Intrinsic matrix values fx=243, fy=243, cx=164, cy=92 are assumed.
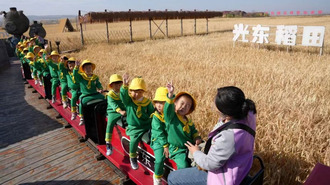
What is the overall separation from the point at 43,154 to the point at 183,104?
10.4 feet

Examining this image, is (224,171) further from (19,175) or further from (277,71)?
(277,71)

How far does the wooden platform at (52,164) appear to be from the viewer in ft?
12.3

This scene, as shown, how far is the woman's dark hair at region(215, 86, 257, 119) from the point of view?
5.92 feet

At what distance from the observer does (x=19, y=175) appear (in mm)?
3865

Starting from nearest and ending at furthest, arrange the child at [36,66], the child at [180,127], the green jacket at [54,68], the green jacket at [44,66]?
the child at [180,127]
the green jacket at [54,68]
the green jacket at [44,66]
the child at [36,66]

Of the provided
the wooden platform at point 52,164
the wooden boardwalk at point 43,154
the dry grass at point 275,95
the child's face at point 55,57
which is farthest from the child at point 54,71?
the wooden platform at point 52,164

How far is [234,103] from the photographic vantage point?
1.81m

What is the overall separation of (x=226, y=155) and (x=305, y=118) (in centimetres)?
301

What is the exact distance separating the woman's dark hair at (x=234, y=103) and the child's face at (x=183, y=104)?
0.83m

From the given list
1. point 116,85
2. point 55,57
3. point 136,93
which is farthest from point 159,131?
point 55,57

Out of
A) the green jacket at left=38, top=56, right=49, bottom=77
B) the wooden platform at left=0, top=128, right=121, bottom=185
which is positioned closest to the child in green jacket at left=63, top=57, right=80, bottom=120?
the wooden platform at left=0, top=128, right=121, bottom=185

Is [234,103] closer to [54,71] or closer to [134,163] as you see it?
[134,163]

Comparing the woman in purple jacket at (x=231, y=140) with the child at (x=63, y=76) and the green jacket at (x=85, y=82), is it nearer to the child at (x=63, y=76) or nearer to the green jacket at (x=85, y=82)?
the green jacket at (x=85, y=82)

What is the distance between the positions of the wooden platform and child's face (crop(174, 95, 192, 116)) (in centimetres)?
173
